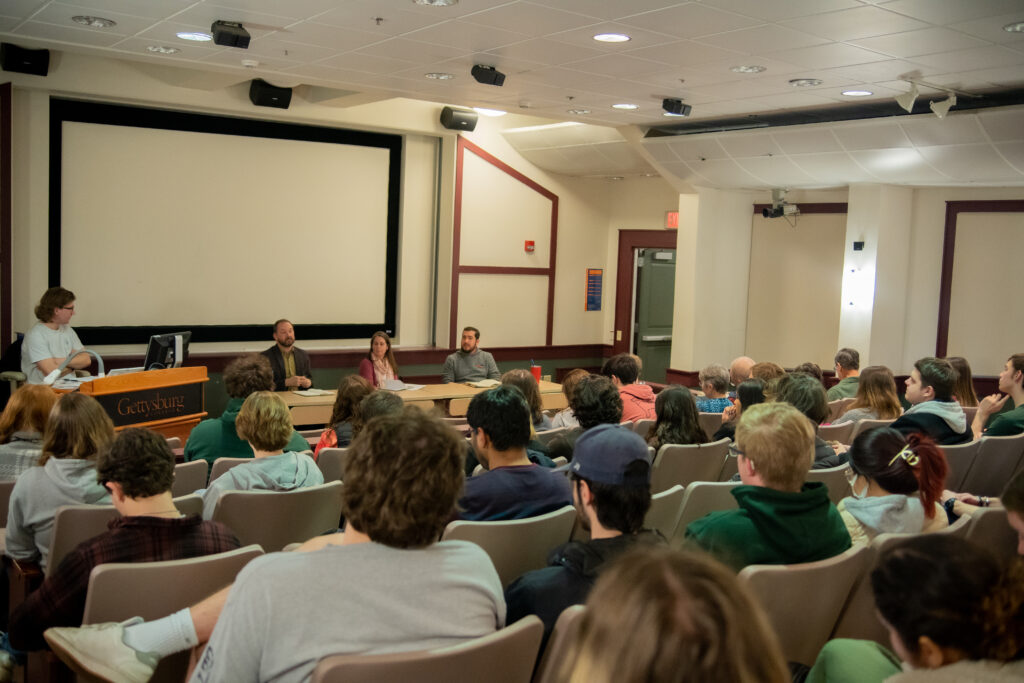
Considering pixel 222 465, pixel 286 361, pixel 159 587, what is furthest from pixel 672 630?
pixel 286 361

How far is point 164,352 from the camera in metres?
6.83

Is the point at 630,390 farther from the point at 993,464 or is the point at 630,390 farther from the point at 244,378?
the point at 244,378

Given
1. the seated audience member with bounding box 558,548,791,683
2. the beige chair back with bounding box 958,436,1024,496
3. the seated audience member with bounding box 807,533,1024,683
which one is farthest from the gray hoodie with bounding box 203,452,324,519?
the beige chair back with bounding box 958,436,1024,496

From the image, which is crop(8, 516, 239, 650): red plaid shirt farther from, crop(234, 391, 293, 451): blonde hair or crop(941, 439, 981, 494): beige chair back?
crop(941, 439, 981, 494): beige chair back

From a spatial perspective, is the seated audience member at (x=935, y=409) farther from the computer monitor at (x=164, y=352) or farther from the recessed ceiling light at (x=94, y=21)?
the recessed ceiling light at (x=94, y=21)

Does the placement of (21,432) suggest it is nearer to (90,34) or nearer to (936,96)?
(90,34)

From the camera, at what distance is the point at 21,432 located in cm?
378

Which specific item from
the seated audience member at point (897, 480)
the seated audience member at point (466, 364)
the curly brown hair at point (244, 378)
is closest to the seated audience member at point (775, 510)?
the seated audience member at point (897, 480)

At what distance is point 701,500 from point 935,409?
2138 mm

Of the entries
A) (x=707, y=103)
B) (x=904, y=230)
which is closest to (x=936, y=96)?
(x=707, y=103)

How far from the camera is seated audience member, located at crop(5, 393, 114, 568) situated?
10.3 feet

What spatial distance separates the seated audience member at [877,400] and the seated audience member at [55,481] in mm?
4259

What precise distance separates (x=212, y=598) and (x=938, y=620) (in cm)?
155

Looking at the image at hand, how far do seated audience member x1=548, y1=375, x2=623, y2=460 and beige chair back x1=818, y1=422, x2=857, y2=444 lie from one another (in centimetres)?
145
